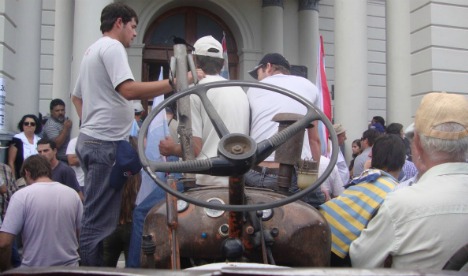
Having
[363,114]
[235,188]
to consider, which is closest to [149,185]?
[235,188]

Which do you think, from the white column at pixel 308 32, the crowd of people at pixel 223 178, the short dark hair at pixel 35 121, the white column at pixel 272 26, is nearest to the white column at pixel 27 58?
the short dark hair at pixel 35 121

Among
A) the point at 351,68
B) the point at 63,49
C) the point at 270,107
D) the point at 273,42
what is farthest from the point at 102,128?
the point at 273,42

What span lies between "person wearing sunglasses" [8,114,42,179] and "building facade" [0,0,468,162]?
0.63 metres

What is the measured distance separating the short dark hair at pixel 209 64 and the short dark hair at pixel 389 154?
1.20m

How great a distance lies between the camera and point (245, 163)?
186 centimetres

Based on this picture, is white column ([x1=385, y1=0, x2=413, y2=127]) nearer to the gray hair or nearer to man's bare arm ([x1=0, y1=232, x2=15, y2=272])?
man's bare arm ([x1=0, y1=232, x2=15, y2=272])

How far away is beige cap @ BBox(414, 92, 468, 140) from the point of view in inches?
93.8

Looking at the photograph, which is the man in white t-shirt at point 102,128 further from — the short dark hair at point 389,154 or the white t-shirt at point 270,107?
the short dark hair at point 389,154

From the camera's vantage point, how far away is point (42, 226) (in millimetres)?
4863

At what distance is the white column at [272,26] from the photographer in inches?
575

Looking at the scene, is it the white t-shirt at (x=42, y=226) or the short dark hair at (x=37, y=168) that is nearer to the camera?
the white t-shirt at (x=42, y=226)

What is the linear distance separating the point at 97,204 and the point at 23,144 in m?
5.32

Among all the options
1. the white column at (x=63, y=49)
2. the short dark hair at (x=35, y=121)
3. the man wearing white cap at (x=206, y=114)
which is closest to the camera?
the man wearing white cap at (x=206, y=114)

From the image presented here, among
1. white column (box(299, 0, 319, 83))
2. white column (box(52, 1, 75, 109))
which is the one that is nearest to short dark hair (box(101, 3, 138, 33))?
white column (box(52, 1, 75, 109))
